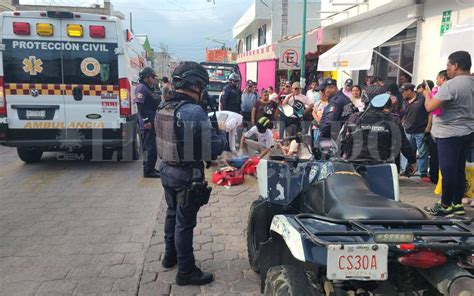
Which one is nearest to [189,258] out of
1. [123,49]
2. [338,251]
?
[338,251]

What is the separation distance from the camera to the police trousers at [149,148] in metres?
6.40

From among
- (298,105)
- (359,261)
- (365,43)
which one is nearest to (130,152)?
(298,105)

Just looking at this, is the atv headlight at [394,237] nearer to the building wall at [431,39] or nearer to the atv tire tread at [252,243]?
the atv tire tread at [252,243]

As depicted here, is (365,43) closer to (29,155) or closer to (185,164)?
(29,155)

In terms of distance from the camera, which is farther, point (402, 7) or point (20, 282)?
point (402, 7)

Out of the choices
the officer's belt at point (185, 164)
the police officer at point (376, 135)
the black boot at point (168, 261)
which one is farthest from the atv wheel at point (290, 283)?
the police officer at point (376, 135)

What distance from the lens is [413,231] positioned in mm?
1799

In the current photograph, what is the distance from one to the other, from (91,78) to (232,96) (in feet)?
12.6

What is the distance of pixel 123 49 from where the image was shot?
6703 millimetres

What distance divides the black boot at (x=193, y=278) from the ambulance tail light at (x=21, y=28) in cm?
524

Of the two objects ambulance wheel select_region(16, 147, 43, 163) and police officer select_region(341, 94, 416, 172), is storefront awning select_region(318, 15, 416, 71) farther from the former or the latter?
ambulance wheel select_region(16, 147, 43, 163)

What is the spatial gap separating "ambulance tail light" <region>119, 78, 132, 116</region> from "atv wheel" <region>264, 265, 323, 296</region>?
5343 mm

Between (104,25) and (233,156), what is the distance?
3173 millimetres

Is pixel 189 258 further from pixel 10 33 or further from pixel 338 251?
pixel 10 33
